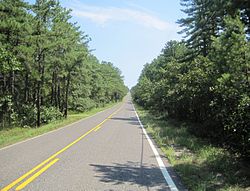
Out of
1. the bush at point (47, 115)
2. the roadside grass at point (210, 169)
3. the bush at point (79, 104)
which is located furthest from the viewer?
the bush at point (79, 104)

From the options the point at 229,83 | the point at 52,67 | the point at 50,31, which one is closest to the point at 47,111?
the point at 52,67

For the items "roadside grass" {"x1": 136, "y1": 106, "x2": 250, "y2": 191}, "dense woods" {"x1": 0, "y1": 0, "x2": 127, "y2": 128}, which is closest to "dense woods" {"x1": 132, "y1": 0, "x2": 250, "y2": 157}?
"roadside grass" {"x1": 136, "y1": 106, "x2": 250, "y2": 191}

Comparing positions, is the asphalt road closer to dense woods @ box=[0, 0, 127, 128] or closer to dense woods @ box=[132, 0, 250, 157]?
dense woods @ box=[132, 0, 250, 157]

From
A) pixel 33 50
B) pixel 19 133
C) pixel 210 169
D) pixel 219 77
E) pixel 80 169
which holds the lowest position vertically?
pixel 19 133

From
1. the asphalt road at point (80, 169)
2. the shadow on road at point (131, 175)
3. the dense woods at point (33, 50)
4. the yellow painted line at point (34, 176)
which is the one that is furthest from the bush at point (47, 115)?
the shadow on road at point (131, 175)

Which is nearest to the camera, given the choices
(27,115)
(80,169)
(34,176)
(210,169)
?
(34,176)

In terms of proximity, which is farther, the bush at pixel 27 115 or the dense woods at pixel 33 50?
the bush at pixel 27 115

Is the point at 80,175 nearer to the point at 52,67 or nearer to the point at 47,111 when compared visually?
the point at 47,111

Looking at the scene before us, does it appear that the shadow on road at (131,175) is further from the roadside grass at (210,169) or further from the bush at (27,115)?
the bush at (27,115)

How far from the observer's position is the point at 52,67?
35844mm

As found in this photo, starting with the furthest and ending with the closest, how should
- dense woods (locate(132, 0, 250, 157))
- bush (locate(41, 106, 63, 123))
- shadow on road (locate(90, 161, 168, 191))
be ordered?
1. bush (locate(41, 106, 63, 123))
2. dense woods (locate(132, 0, 250, 157))
3. shadow on road (locate(90, 161, 168, 191))

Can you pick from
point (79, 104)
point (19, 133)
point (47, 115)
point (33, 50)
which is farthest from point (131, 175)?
point (79, 104)

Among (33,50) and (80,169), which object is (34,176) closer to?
(80,169)

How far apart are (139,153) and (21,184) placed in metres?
5.83
